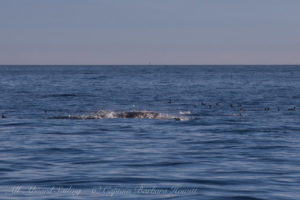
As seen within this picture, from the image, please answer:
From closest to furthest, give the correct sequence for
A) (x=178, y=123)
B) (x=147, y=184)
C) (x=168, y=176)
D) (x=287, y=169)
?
(x=147, y=184), (x=168, y=176), (x=287, y=169), (x=178, y=123)

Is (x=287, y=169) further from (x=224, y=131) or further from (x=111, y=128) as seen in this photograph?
(x=111, y=128)

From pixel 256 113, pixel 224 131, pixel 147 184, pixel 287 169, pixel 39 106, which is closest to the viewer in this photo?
pixel 147 184

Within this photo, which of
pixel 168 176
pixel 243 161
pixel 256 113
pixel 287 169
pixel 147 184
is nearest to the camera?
pixel 147 184

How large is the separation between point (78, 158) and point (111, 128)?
366 inches

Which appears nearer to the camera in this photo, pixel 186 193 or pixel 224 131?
pixel 186 193

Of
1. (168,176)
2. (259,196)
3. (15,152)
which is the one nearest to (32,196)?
(168,176)

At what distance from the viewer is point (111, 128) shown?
2817cm

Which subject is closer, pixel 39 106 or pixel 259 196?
pixel 259 196

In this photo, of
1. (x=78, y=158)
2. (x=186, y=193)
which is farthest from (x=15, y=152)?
(x=186, y=193)

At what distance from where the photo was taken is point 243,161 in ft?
60.3

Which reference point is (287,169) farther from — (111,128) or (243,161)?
(111,128)

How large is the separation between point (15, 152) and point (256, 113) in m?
21.7

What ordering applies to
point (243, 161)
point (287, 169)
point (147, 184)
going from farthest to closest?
point (243, 161)
point (287, 169)
point (147, 184)

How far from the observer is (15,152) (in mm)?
20203
